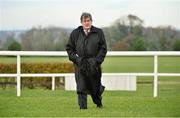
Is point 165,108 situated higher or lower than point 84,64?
lower

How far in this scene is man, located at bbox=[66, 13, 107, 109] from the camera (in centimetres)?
1191

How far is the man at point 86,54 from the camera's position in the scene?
39.1ft

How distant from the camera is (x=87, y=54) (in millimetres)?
11938

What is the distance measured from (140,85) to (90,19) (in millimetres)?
13951

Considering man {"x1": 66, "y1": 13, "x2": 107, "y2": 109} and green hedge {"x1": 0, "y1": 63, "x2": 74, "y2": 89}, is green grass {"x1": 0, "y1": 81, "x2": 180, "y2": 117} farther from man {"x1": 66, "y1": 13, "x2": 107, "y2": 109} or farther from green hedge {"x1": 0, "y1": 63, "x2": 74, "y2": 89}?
green hedge {"x1": 0, "y1": 63, "x2": 74, "y2": 89}

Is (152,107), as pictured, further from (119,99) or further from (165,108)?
(119,99)

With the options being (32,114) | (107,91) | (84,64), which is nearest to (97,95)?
(84,64)

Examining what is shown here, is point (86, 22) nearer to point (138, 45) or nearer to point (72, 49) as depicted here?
point (72, 49)

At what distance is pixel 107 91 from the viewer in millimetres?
18750

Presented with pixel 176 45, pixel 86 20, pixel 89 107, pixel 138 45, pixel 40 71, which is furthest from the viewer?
pixel 138 45

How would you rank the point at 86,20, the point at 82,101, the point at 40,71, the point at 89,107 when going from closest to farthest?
the point at 86,20 → the point at 82,101 → the point at 89,107 → the point at 40,71

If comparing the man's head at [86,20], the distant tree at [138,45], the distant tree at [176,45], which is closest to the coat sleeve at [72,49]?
the man's head at [86,20]

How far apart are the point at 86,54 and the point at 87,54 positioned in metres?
0.02

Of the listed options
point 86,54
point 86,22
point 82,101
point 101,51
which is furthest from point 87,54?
point 82,101
